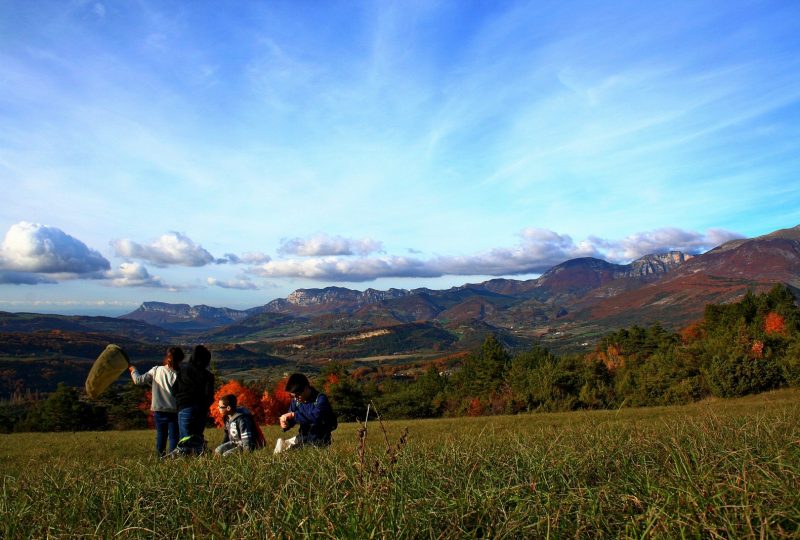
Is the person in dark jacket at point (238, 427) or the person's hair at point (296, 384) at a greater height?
the person's hair at point (296, 384)

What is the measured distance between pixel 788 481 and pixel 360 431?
2.44 metres

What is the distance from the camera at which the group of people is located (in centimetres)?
816

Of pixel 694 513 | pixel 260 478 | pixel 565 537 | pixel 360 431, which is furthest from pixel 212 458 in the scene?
pixel 694 513

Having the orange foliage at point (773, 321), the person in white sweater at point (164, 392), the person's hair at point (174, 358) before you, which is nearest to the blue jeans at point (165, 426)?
the person in white sweater at point (164, 392)

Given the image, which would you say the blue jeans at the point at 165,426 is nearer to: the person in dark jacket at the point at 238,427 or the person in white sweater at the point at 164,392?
the person in white sweater at the point at 164,392

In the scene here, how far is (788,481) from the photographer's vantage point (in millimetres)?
2893

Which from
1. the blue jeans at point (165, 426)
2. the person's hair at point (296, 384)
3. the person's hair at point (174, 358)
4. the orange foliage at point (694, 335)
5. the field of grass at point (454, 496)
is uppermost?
the person's hair at point (174, 358)

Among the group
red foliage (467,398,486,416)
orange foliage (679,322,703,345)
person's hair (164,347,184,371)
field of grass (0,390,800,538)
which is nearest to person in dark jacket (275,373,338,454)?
person's hair (164,347,184,371)

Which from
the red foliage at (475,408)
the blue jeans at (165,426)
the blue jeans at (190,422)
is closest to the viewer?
the blue jeans at (190,422)

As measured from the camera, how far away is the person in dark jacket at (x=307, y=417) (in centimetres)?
806

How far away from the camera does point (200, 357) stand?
9.20 metres

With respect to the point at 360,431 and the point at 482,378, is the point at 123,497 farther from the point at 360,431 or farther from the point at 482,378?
the point at 482,378

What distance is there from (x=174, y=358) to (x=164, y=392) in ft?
2.01

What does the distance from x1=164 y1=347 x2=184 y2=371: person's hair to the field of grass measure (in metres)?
4.54
